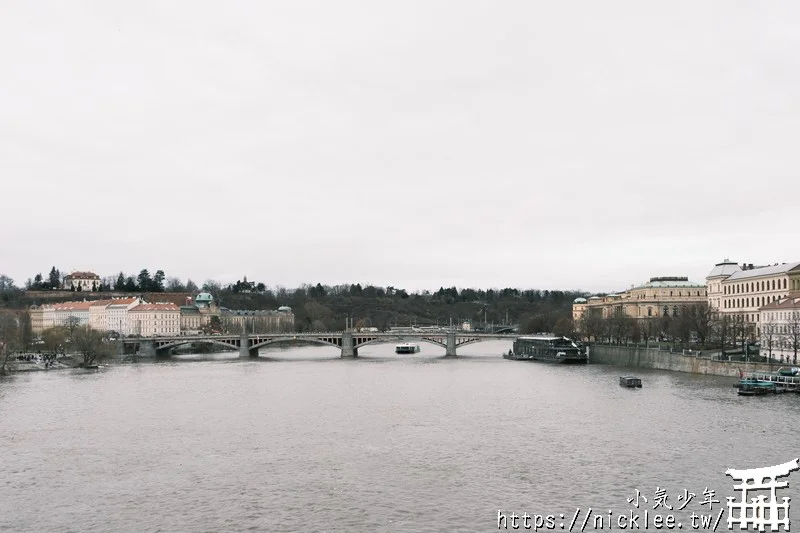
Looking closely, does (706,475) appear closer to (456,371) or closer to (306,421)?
(306,421)

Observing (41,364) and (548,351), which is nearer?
(41,364)

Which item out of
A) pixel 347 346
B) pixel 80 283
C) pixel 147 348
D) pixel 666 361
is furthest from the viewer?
pixel 80 283

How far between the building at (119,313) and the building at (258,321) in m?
18.0

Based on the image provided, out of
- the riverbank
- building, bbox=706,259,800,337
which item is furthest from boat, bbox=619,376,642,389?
the riverbank

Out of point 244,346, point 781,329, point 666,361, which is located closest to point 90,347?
point 244,346

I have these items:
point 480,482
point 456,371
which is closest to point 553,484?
point 480,482

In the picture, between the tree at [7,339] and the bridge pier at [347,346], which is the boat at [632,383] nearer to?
the bridge pier at [347,346]

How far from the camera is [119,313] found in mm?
145875

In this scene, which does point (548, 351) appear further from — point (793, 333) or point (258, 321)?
point (258, 321)

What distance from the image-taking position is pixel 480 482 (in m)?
26.4

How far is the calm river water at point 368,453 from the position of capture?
23453 millimetres

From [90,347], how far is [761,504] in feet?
238

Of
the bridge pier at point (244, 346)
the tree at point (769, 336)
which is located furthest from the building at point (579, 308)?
the tree at point (769, 336)

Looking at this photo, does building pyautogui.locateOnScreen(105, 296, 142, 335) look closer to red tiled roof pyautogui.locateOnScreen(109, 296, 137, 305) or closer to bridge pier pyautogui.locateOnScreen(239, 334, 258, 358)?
red tiled roof pyautogui.locateOnScreen(109, 296, 137, 305)
